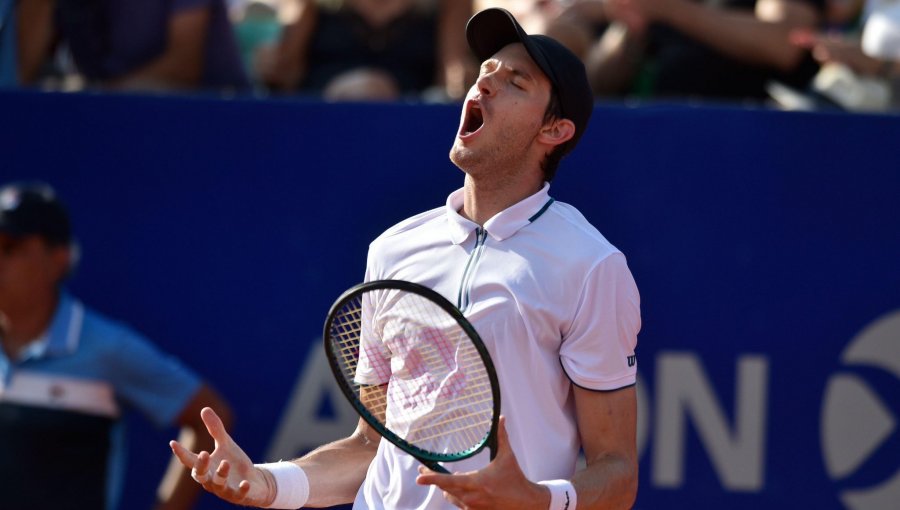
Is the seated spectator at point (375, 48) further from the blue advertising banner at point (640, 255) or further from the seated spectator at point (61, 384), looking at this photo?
the seated spectator at point (61, 384)

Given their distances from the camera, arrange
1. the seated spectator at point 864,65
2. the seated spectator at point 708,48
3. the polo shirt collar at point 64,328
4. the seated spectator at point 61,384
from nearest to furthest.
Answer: the seated spectator at point 61,384
the polo shirt collar at point 64,328
the seated spectator at point 864,65
the seated spectator at point 708,48

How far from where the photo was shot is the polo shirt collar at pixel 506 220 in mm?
2973

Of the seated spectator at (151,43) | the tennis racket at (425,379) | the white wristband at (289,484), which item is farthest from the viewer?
the seated spectator at (151,43)

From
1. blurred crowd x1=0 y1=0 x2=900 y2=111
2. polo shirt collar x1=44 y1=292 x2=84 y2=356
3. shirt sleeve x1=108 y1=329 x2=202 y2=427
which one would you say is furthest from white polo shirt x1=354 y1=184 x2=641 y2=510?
blurred crowd x1=0 y1=0 x2=900 y2=111

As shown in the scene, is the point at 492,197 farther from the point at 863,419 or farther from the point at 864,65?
the point at 864,65

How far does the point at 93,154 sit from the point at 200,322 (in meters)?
0.78

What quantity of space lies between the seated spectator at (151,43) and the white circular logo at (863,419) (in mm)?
2786

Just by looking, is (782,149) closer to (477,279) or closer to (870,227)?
(870,227)

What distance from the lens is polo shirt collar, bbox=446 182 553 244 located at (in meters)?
2.97

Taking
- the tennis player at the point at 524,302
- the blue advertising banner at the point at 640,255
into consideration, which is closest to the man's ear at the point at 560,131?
the tennis player at the point at 524,302

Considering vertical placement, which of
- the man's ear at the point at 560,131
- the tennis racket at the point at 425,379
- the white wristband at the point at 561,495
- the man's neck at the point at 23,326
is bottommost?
the man's neck at the point at 23,326

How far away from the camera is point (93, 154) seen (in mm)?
5645

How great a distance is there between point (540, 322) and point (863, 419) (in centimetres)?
282

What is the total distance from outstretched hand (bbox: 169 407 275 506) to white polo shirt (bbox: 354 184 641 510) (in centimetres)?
26
